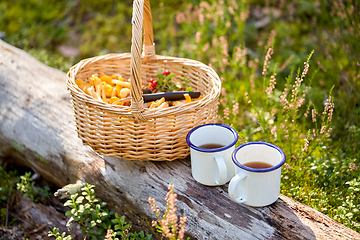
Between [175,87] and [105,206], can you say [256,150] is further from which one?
[105,206]

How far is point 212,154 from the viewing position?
66.5 inches

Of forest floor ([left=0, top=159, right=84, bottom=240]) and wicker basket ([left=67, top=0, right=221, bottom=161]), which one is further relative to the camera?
forest floor ([left=0, top=159, right=84, bottom=240])

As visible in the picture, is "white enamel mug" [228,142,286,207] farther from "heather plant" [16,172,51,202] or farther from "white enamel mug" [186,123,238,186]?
"heather plant" [16,172,51,202]

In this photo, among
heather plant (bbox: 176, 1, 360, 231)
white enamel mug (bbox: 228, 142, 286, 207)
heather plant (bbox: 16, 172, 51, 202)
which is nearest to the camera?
white enamel mug (bbox: 228, 142, 286, 207)

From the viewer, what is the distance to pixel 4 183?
8.83ft

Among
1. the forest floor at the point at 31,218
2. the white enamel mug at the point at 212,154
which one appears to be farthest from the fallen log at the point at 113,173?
the forest floor at the point at 31,218

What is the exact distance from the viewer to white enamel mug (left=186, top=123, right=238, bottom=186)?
1695 mm

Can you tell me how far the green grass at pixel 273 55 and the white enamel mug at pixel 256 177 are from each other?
386 millimetres

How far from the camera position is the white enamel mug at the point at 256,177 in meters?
1.56

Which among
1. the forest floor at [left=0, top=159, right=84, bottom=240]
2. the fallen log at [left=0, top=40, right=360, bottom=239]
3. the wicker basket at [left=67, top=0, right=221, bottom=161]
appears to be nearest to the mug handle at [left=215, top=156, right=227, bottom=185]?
the fallen log at [left=0, top=40, right=360, bottom=239]

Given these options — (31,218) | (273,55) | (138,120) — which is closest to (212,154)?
(138,120)

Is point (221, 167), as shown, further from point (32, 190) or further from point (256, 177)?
point (32, 190)

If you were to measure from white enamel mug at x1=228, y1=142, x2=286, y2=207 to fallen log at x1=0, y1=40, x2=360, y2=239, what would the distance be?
0.29ft

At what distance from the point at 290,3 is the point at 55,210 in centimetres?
402
